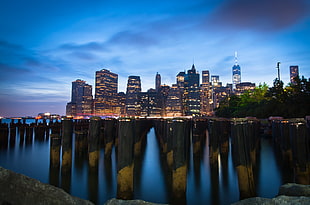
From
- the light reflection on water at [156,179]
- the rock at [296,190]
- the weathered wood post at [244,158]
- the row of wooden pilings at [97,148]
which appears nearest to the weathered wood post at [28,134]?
the light reflection on water at [156,179]

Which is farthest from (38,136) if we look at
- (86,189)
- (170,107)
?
(170,107)

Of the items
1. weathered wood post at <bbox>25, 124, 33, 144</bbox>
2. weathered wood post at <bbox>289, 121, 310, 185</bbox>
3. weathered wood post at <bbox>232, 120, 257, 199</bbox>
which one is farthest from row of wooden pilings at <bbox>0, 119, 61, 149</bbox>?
weathered wood post at <bbox>289, 121, 310, 185</bbox>

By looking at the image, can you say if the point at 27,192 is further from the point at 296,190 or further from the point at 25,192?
the point at 296,190

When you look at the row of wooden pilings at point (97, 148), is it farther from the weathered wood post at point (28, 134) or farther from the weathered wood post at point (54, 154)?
the weathered wood post at point (28, 134)

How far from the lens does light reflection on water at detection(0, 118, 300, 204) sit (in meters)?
7.50

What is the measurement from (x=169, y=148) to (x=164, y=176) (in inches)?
58.4

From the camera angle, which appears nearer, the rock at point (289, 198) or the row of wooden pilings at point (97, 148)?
the rock at point (289, 198)

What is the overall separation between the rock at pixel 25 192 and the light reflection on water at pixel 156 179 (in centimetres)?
501

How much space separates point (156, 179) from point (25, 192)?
25.5 feet

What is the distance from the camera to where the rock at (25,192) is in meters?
2.29

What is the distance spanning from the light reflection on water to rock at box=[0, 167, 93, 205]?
5.01m

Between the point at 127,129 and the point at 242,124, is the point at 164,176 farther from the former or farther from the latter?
the point at 242,124

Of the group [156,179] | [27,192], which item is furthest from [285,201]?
[156,179]

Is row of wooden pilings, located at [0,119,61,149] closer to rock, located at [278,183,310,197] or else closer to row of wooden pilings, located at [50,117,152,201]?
row of wooden pilings, located at [50,117,152,201]
